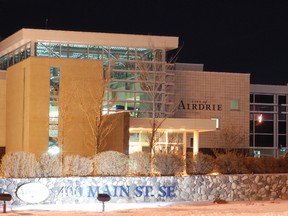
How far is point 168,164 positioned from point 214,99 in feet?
75.7

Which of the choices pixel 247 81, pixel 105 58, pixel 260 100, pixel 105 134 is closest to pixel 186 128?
pixel 105 134

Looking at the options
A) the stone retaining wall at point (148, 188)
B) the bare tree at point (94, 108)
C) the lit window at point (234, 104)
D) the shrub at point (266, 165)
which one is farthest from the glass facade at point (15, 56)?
the stone retaining wall at point (148, 188)

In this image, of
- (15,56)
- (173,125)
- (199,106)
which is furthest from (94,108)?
(199,106)

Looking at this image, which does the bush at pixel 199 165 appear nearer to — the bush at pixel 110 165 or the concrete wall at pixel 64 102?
the bush at pixel 110 165

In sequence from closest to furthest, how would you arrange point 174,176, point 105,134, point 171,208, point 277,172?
point 171,208 → point 174,176 → point 277,172 → point 105,134

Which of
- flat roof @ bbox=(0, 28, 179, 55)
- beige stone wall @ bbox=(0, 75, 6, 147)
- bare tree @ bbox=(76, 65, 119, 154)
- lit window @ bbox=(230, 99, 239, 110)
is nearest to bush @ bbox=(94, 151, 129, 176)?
bare tree @ bbox=(76, 65, 119, 154)

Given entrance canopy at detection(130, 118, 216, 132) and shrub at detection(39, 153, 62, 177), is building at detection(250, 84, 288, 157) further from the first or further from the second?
shrub at detection(39, 153, 62, 177)

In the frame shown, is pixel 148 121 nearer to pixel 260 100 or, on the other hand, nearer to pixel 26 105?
pixel 26 105

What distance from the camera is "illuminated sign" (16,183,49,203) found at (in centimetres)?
2622

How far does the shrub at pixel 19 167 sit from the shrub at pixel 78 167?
1376mm

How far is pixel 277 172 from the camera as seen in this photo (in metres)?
32.5

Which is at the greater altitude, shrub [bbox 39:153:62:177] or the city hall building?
the city hall building

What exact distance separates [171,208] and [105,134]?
13754 millimetres

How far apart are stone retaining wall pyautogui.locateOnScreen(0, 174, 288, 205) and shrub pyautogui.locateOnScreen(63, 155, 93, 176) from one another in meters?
0.85
